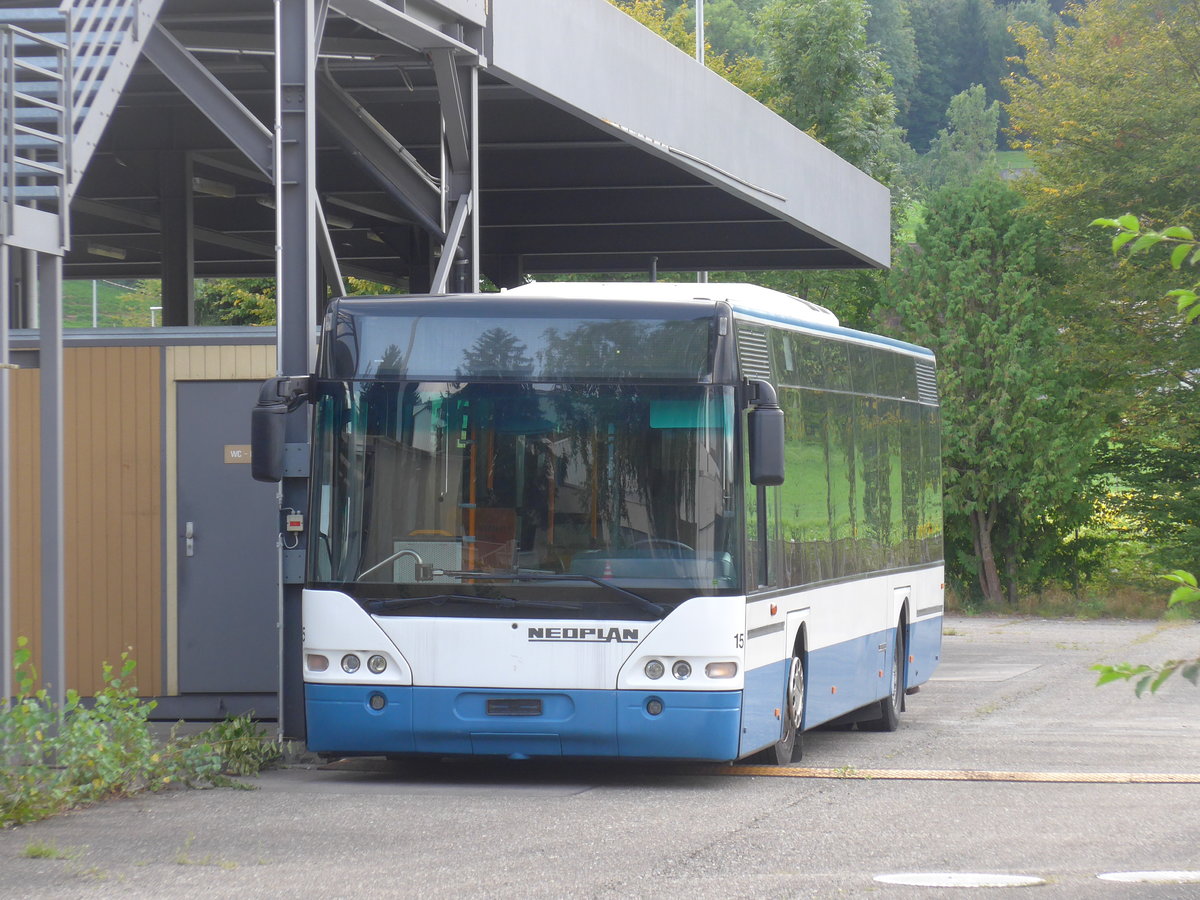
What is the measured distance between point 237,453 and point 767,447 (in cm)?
493

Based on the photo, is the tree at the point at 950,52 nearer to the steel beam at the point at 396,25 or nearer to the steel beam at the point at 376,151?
the steel beam at the point at 376,151

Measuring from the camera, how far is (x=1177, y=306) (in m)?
4.52

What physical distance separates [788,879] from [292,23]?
23.3 ft

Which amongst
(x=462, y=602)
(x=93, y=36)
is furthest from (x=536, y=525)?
(x=93, y=36)

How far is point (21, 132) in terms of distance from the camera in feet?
35.3

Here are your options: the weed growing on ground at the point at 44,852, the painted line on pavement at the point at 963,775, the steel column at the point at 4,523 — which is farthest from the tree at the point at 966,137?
the weed growing on ground at the point at 44,852

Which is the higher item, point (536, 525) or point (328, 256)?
point (328, 256)

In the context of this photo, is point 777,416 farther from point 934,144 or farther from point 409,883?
point 934,144

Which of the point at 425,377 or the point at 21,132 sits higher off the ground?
the point at 21,132

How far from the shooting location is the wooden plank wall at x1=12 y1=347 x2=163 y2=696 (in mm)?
13469

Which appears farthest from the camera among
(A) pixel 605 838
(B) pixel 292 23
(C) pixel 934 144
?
(C) pixel 934 144

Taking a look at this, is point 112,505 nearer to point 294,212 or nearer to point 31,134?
point 294,212

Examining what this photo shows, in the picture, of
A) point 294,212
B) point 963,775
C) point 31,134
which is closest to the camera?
point 31,134

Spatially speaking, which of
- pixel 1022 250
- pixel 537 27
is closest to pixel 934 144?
pixel 1022 250
